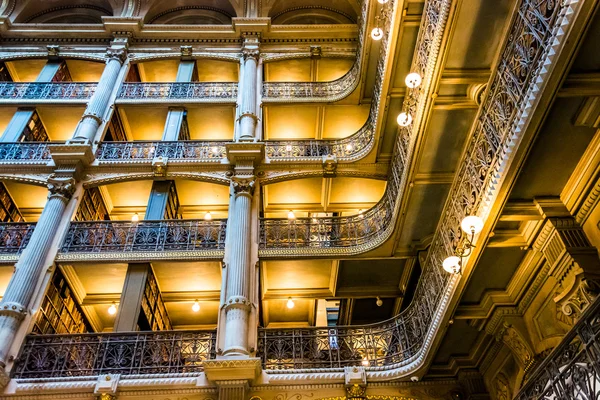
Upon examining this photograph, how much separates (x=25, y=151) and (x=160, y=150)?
339cm

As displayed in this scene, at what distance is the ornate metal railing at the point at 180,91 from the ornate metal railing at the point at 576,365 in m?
11.2

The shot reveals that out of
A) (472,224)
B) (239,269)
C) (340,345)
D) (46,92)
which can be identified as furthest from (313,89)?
(472,224)

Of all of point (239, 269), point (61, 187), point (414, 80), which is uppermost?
point (61, 187)

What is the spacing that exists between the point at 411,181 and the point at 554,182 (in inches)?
129

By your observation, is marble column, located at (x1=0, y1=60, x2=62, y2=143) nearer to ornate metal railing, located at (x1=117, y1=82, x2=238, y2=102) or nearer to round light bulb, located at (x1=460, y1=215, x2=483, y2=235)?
ornate metal railing, located at (x1=117, y1=82, x2=238, y2=102)

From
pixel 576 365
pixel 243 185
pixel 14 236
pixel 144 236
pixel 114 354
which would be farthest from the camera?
pixel 243 185

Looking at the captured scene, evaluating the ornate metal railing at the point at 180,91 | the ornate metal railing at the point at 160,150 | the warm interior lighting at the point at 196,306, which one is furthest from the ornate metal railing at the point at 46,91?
the warm interior lighting at the point at 196,306

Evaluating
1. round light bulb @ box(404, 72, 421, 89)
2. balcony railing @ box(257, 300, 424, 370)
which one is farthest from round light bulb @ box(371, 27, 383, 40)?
balcony railing @ box(257, 300, 424, 370)

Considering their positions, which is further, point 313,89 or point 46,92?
point 313,89

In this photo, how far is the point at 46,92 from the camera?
14.3m

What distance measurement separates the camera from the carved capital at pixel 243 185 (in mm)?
11766

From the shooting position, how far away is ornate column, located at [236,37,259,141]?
13.2m

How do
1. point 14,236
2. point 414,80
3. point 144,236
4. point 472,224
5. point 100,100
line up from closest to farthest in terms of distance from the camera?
point 472,224
point 414,80
point 14,236
point 144,236
point 100,100

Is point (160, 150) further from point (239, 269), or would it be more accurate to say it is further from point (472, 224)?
point (472, 224)
